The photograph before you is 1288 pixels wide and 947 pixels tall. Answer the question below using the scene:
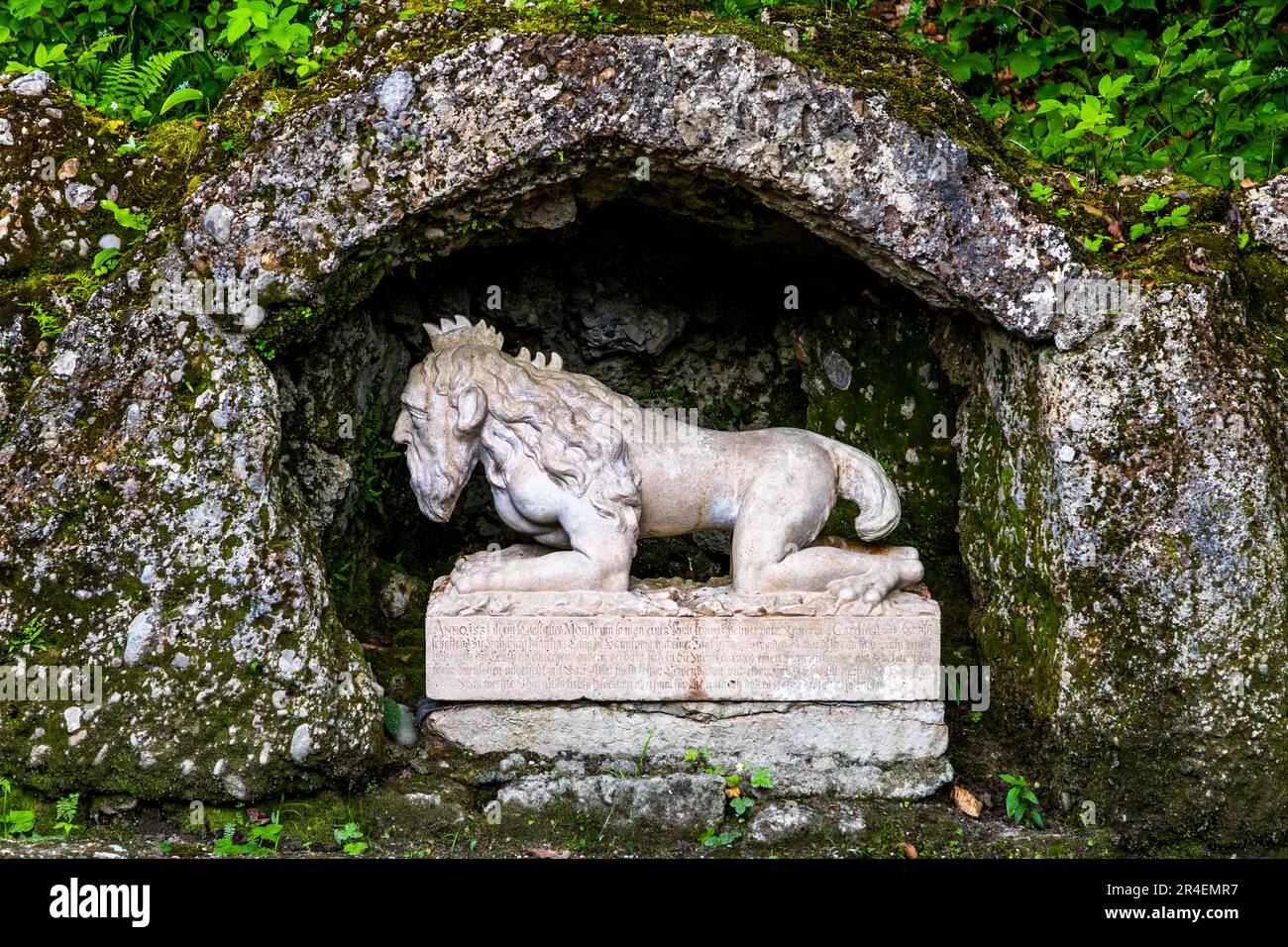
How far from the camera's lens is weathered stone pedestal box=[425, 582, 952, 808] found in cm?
516

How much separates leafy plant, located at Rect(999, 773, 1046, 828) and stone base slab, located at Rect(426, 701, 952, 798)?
0.24 meters

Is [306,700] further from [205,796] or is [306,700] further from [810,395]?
[810,395]

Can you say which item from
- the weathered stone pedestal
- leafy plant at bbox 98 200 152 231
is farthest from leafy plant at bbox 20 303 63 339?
the weathered stone pedestal

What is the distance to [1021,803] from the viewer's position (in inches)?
199

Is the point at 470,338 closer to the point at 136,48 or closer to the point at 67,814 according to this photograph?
the point at 67,814

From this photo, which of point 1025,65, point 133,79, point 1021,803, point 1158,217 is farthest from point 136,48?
point 1021,803

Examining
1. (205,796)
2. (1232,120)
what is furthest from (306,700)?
(1232,120)

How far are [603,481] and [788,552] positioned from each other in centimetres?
76

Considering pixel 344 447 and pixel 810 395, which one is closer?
pixel 344 447

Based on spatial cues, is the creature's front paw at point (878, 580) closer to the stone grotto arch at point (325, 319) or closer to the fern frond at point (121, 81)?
the stone grotto arch at point (325, 319)

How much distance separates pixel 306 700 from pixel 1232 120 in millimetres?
4764

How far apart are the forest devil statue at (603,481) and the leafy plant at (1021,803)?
33.0 inches

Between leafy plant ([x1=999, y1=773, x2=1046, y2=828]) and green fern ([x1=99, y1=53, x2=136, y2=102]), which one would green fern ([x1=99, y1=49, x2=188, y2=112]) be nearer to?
green fern ([x1=99, y1=53, x2=136, y2=102])

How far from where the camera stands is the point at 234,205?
15.8 feet
